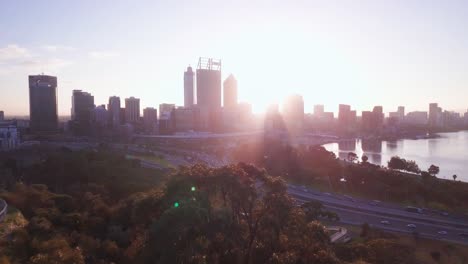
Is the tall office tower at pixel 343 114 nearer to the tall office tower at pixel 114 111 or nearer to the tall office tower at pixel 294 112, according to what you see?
the tall office tower at pixel 294 112

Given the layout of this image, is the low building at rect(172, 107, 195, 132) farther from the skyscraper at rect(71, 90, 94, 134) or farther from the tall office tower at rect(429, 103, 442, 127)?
the tall office tower at rect(429, 103, 442, 127)

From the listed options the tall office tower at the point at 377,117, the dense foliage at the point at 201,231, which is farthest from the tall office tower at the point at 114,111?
the tall office tower at the point at 377,117

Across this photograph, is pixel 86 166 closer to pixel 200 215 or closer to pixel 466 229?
pixel 200 215

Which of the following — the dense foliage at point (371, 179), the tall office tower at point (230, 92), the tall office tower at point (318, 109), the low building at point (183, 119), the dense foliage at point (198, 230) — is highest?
the tall office tower at point (230, 92)

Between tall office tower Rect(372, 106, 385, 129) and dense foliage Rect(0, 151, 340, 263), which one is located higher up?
tall office tower Rect(372, 106, 385, 129)

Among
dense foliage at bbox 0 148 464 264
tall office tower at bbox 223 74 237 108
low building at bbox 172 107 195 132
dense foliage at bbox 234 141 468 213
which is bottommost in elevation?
dense foliage at bbox 234 141 468 213

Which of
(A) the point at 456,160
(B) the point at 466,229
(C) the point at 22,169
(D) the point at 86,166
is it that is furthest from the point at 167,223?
(A) the point at 456,160

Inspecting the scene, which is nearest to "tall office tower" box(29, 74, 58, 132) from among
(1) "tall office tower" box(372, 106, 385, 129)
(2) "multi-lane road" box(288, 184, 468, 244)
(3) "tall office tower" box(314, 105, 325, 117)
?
(2) "multi-lane road" box(288, 184, 468, 244)

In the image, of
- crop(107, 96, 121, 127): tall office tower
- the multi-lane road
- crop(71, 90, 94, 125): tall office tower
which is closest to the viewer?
the multi-lane road
